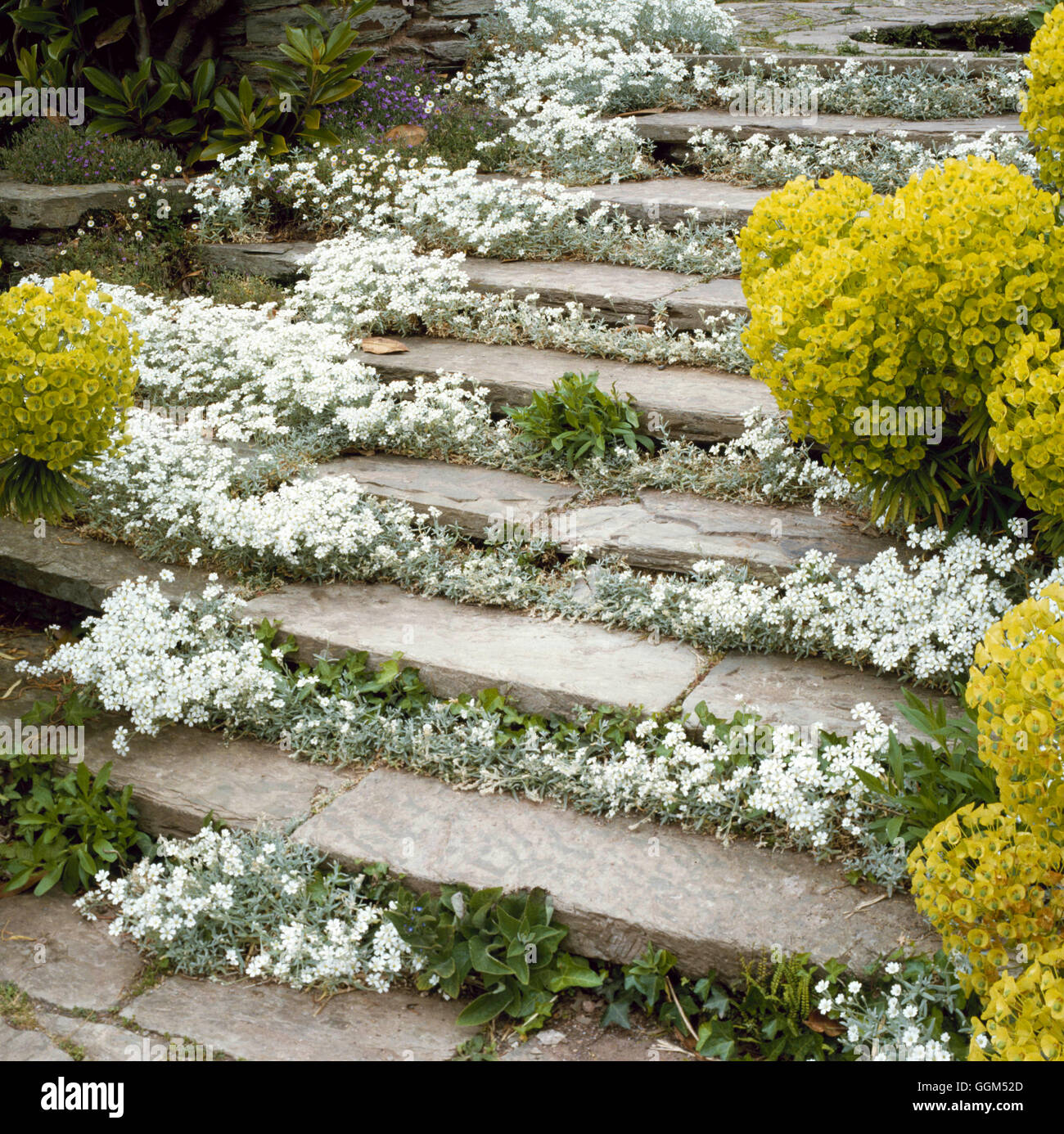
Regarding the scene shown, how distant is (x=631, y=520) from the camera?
4.48m

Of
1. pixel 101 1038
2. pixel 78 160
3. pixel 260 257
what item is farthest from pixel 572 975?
pixel 78 160

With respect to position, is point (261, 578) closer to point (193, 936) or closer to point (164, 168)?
point (193, 936)

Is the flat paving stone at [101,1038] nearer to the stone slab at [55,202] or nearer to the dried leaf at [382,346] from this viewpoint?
the dried leaf at [382,346]

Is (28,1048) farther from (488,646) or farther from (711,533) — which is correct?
(711,533)

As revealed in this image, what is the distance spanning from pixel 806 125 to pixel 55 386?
5033 mm

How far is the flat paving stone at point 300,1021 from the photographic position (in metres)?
2.91

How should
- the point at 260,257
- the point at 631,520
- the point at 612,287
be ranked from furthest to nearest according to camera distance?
1. the point at 260,257
2. the point at 612,287
3. the point at 631,520

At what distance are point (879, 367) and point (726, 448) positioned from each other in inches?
54.6

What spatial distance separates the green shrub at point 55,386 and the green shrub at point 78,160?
12.3ft

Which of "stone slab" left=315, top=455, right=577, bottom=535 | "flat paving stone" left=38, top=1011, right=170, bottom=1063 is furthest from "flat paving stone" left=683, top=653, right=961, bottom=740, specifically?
"flat paving stone" left=38, top=1011, right=170, bottom=1063

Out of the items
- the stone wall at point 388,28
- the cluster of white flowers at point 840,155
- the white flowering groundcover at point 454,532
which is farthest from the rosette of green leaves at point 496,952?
the stone wall at point 388,28

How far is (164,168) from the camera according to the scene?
7.44 m

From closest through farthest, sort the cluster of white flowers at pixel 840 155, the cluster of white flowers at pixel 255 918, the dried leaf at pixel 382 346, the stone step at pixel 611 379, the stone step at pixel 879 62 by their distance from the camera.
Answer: the cluster of white flowers at pixel 255 918 < the stone step at pixel 611 379 < the cluster of white flowers at pixel 840 155 < the dried leaf at pixel 382 346 < the stone step at pixel 879 62
